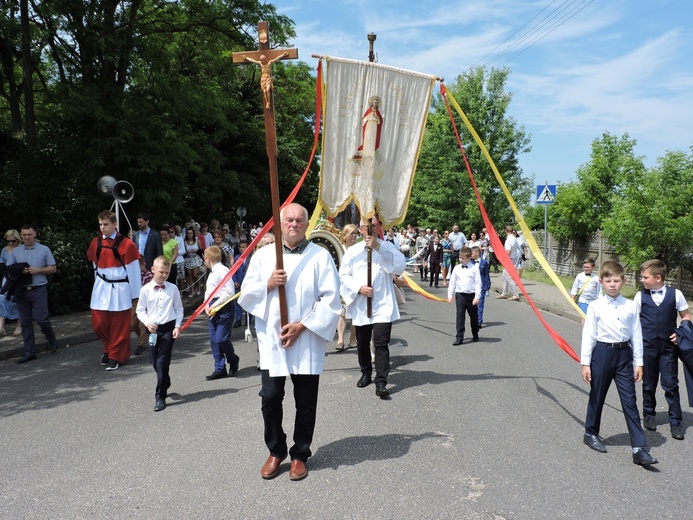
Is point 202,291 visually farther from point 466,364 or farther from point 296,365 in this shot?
point 296,365

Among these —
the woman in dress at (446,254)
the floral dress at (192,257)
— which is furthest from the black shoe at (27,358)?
the woman in dress at (446,254)

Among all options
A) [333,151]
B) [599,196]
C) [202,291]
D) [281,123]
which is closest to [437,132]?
[281,123]

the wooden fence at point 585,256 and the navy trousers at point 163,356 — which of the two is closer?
the navy trousers at point 163,356

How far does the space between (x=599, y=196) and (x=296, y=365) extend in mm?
18819

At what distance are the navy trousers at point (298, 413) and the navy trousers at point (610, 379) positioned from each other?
7.24 feet

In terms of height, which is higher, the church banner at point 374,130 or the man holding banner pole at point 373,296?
the church banner at point 374,130

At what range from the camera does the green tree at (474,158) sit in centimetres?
2834

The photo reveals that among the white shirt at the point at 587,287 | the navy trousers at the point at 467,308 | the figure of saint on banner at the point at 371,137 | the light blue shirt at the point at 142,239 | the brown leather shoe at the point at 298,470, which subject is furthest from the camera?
the light blue shirt at the point at 142,239

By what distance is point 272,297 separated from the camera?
4.04 meters

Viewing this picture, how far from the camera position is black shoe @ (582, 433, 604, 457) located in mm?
4438

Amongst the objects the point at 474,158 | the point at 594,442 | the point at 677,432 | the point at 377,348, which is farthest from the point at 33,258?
the point at 474,158

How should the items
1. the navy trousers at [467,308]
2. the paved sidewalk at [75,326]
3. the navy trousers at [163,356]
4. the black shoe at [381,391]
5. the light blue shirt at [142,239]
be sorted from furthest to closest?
the light blue shirt at [142,239]
the navy trousers at [467,308]
the paved sidewalk at [75,326]
the black shoe at [381,391]
the navy trousers at [163,356]

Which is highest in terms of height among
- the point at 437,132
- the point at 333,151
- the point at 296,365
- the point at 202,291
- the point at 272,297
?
the point at 437,132

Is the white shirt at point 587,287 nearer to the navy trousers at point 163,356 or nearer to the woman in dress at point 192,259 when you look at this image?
the navy trousers at point 163,356
